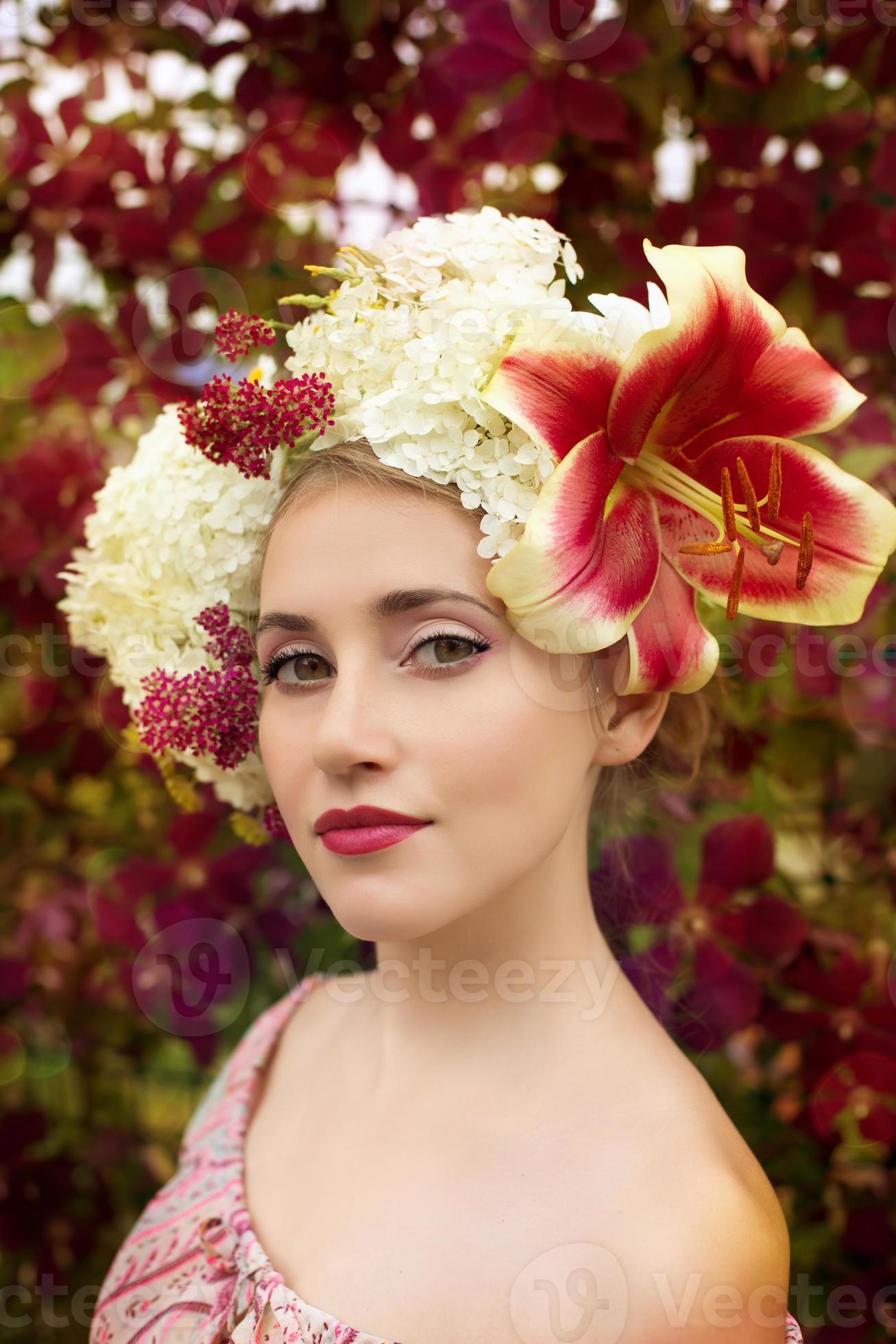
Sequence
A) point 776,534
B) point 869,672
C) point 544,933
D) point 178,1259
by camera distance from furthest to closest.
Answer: point 869,672
point 178,1259
point 544,933
point 776,534

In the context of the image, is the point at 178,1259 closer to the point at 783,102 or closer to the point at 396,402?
the point at 396,402

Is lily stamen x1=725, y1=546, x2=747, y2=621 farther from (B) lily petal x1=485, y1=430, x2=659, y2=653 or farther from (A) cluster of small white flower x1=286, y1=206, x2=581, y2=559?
(A) cluster of small white flower x1=286, y1=206, x2=581, y2=559

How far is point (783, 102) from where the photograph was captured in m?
1.78

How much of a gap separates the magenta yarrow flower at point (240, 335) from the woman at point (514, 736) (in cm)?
4

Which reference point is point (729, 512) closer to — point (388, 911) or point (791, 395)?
point (791, 395)

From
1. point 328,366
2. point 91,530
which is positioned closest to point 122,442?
point 91,530

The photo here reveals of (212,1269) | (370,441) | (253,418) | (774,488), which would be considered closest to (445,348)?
(370,441)

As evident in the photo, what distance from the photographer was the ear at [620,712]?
132 centimetres

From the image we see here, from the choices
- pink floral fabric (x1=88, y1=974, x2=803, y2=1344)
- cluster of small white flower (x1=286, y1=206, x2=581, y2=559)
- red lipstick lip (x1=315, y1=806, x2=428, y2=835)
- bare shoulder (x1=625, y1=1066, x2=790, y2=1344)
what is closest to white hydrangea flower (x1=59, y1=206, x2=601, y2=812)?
cluster of small white flower (x1=286, y1=206, x2=581, y2=559)

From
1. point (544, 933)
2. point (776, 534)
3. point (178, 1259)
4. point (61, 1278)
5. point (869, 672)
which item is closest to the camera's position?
point (776, 534)

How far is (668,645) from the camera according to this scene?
1272 millimetres

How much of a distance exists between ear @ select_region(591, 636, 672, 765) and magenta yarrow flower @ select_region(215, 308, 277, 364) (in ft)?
1.64

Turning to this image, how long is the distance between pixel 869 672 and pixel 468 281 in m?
0.88

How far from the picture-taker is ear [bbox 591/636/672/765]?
1.32 metres
